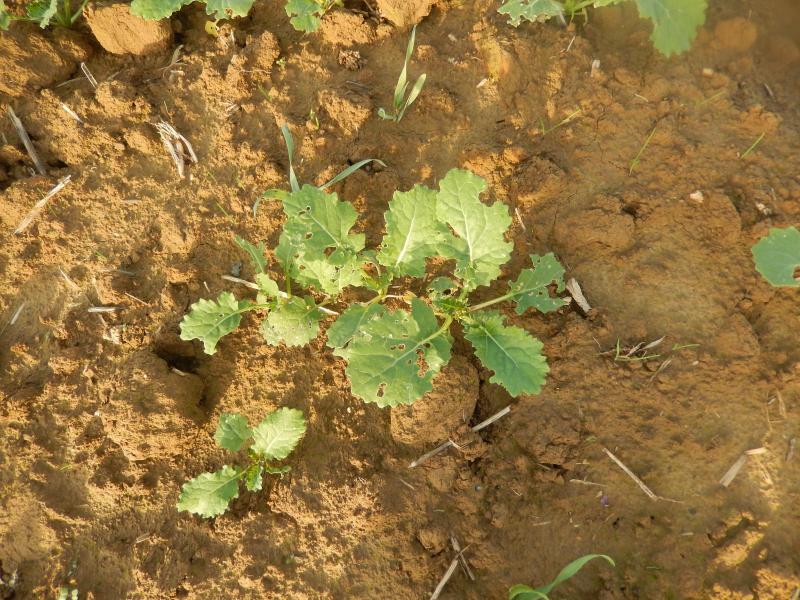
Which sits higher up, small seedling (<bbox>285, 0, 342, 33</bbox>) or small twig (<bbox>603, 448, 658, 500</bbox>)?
small seedling (<bbox>285, 0, 342, 33</bbox>)

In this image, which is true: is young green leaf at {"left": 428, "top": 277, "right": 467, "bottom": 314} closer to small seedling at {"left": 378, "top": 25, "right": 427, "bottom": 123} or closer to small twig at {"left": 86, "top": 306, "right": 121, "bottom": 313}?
small seedling at {"left": 378, "top": 25, "right": 427, "bottom": 123}

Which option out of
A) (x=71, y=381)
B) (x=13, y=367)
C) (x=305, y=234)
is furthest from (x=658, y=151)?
(x=13, y=367)

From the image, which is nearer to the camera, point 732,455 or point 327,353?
point 732,455

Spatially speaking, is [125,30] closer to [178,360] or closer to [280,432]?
[178,360]

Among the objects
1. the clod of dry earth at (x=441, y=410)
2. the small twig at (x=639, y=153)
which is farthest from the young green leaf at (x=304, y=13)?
the clod of dry earth at (x=441, y=410)

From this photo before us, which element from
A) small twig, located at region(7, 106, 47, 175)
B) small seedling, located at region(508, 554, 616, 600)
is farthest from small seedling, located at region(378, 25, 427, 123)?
small seedling, located at region(508, 554, 616, 600)

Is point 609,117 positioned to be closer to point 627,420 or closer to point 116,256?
point 627,420
